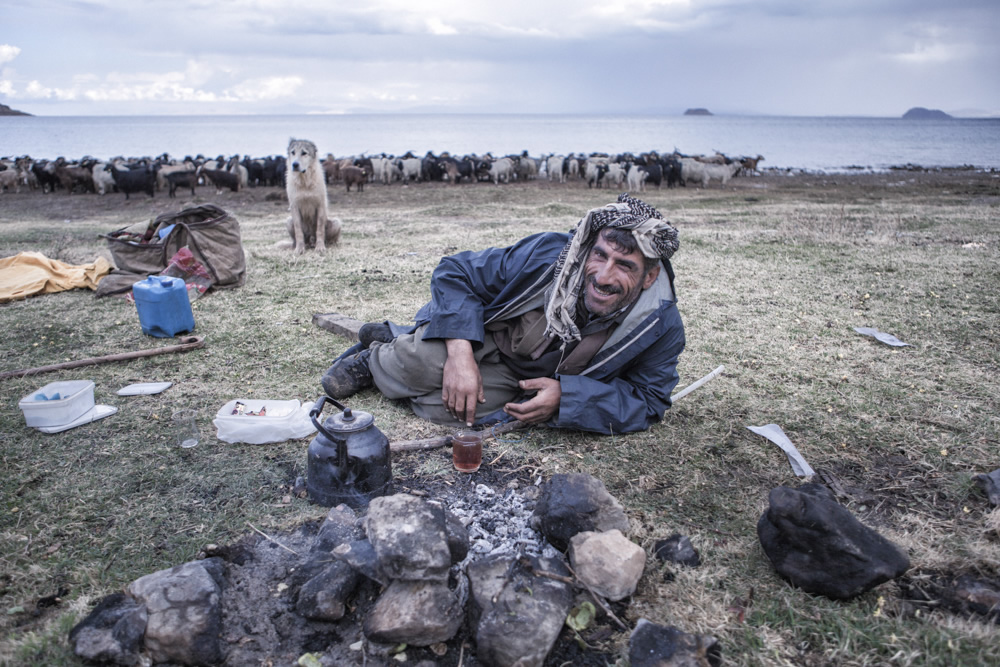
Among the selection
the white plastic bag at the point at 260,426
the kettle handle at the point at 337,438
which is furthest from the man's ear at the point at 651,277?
the white plastic bag at the point at 260,426

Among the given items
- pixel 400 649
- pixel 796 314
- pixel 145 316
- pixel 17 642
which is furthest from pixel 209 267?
pixel 796 314

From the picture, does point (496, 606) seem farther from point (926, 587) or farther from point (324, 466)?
point (926, 587)

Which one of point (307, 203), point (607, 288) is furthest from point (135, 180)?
point (607, 288)

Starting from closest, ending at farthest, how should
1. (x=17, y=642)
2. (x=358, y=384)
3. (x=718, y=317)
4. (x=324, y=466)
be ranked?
(x=17, y=642)
(x=324, y=466)
(x=358, y=384)
(x=718, y=317)

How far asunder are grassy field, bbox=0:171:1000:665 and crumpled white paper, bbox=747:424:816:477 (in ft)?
0.14

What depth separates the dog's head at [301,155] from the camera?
318 inches

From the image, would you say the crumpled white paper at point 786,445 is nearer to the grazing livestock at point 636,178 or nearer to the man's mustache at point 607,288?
the man's mustache at point 607,288

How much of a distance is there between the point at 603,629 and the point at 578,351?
52.1 inches

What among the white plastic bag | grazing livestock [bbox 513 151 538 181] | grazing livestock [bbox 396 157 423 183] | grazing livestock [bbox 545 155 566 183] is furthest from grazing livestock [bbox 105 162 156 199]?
the white plastic bag

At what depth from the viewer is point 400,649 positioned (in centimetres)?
178

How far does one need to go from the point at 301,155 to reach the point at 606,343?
6.57 m

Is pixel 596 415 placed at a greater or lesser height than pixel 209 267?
lesser

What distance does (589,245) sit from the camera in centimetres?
278

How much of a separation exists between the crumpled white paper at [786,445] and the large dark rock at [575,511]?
3.37 feet
